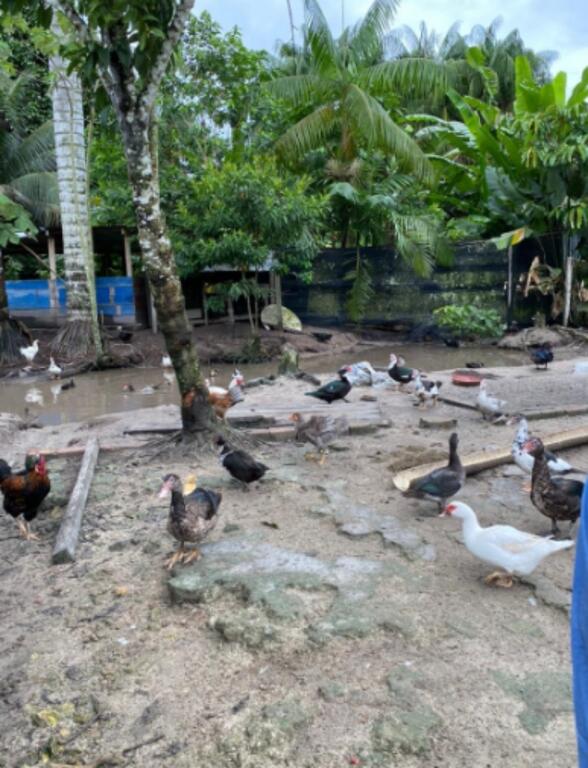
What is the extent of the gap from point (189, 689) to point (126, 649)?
0.55m

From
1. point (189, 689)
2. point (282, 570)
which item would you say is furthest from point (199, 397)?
point (189, 689)

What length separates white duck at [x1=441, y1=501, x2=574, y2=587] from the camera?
407 centimetres

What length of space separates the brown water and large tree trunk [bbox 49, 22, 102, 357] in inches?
53.0

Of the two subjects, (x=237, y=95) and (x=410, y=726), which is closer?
(x=410, y=726)

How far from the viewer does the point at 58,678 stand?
133 inches

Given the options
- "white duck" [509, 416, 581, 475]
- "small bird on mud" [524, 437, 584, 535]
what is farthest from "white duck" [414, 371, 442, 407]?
"small bird on mud" [524, 437, 584, 535]

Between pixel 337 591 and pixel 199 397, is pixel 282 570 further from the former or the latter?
pixel 199 397

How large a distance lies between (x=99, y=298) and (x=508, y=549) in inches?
659

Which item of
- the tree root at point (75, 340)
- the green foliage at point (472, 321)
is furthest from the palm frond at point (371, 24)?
the tree root at point (75, 340)

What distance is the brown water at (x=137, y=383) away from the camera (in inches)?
467

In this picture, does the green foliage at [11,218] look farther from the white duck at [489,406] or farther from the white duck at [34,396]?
the white duck at [34,396]

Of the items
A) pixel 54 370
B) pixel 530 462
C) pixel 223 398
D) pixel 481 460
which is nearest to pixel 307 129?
pixel 54 370

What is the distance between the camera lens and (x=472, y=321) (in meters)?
18.7

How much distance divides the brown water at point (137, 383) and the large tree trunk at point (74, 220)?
1347mm
